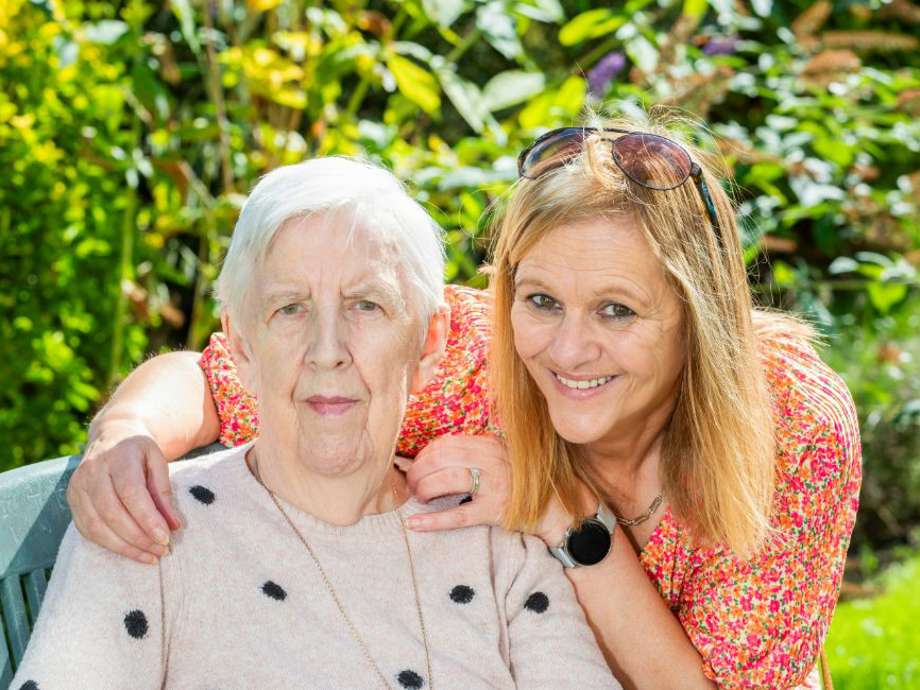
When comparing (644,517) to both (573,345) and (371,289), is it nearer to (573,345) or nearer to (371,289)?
(573,345)

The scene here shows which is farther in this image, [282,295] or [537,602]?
[537,602]

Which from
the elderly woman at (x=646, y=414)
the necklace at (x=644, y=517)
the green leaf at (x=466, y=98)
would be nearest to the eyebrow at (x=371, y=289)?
the elderly woman at (x=646, y=414)

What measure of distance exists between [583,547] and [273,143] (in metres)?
2.33

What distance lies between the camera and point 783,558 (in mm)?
2371

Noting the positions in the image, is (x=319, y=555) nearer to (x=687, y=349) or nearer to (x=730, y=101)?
(x=687, y=349)

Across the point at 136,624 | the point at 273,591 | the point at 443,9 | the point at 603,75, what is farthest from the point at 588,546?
the point at 603,75

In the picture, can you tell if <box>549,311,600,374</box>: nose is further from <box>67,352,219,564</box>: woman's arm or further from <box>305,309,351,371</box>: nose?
<box>67,352,219,564</box>: woman's arm

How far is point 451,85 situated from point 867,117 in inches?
59.7

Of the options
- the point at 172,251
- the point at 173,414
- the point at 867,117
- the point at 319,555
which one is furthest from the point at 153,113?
the point at 867,117

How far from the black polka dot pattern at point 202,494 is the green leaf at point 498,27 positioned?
2.12 m

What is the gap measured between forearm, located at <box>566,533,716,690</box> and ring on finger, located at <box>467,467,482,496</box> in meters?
0.23

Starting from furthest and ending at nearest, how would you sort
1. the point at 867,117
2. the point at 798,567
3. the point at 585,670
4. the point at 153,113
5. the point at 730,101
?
the point at 730,101 → the point at 867,117 → the point at 153,113 → the point at 798,567 → the point at 585,670

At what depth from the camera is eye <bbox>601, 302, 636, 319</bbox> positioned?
2.33 meters

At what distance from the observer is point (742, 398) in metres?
2.39
